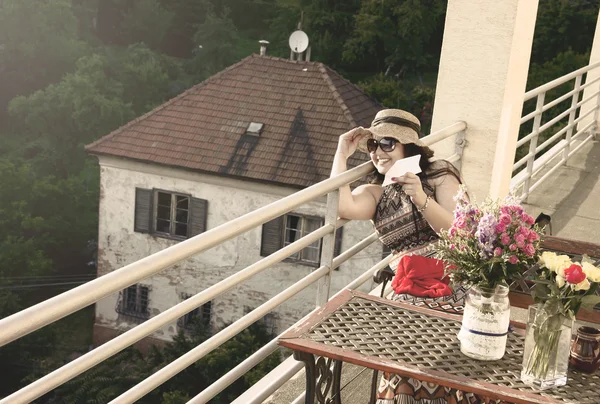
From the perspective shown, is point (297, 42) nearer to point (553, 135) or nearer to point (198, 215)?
point (198, 215)

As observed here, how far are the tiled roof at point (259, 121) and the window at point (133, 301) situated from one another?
11.3 feet

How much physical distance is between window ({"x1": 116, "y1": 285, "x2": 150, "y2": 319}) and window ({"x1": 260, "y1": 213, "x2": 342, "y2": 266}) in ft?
11.7

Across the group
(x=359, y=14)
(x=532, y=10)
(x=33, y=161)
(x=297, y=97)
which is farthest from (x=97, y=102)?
(x=532, y=10)

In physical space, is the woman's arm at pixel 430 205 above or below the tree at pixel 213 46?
above

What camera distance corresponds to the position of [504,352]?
2.07 m

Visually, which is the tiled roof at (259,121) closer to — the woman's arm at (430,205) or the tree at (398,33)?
the woman's arm at (430,205)

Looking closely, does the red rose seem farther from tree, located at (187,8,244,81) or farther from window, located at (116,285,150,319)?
tree, located at (187,8,244,81)

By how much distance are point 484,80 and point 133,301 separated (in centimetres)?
1835

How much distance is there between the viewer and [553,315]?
1.89m

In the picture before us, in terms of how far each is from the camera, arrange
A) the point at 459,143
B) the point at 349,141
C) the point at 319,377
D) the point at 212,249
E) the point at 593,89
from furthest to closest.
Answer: the point at 212,249
the point at 593,89
the point at 459,143
the point at 349,141
the point at 319,377

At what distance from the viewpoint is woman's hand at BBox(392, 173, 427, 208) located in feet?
8.83

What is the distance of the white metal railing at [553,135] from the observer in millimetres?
4902

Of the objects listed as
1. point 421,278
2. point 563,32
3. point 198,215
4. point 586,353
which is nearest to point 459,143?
point 421,278

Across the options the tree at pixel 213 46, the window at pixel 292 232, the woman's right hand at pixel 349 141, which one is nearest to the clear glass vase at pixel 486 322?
the woman's right hand at pixel 349 141
